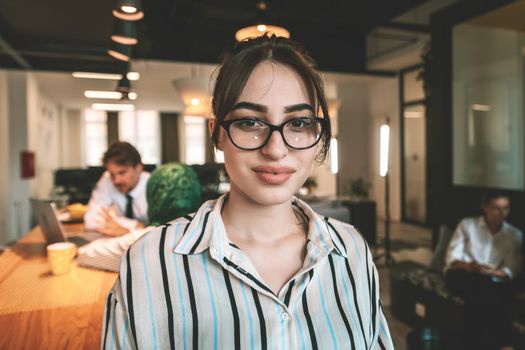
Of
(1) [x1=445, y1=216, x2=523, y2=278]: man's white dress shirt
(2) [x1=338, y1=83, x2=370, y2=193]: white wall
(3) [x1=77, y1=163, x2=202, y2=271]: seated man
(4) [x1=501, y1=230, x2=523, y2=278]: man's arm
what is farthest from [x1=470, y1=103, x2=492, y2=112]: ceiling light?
(2) [x1=338, y1=83, x2=370, y2=193]: white wall

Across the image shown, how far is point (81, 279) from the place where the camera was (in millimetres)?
1503

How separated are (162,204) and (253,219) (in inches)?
28.1

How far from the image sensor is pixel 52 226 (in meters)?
1.91

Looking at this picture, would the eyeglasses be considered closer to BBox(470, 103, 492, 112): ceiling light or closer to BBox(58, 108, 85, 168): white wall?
BBox(470, 103, 492, 112): ceiling light

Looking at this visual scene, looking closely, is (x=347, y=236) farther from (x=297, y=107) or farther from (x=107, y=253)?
(x=107, y=253)

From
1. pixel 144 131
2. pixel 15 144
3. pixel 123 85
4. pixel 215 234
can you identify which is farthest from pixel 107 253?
pixel 144 131

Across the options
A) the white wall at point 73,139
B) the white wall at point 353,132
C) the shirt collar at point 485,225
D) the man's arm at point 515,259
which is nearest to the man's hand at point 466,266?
the man's arm at point 515,259

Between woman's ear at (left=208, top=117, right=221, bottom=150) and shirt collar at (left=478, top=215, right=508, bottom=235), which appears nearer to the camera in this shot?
woman's ear at (left=208, top=117, right=221, bottom=150)

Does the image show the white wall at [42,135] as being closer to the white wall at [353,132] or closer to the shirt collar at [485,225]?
the white wall at [353,132]

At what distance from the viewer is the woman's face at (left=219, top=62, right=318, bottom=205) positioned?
827mm

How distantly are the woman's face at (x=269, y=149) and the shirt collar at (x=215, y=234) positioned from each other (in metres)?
0.11

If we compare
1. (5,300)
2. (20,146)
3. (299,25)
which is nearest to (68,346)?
(5,300)

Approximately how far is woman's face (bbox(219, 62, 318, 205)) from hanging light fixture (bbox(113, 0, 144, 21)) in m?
1.60

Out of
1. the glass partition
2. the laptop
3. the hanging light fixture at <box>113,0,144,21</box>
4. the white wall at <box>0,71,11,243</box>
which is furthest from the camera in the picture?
the white wall at <box>0,71,11,243</box>
